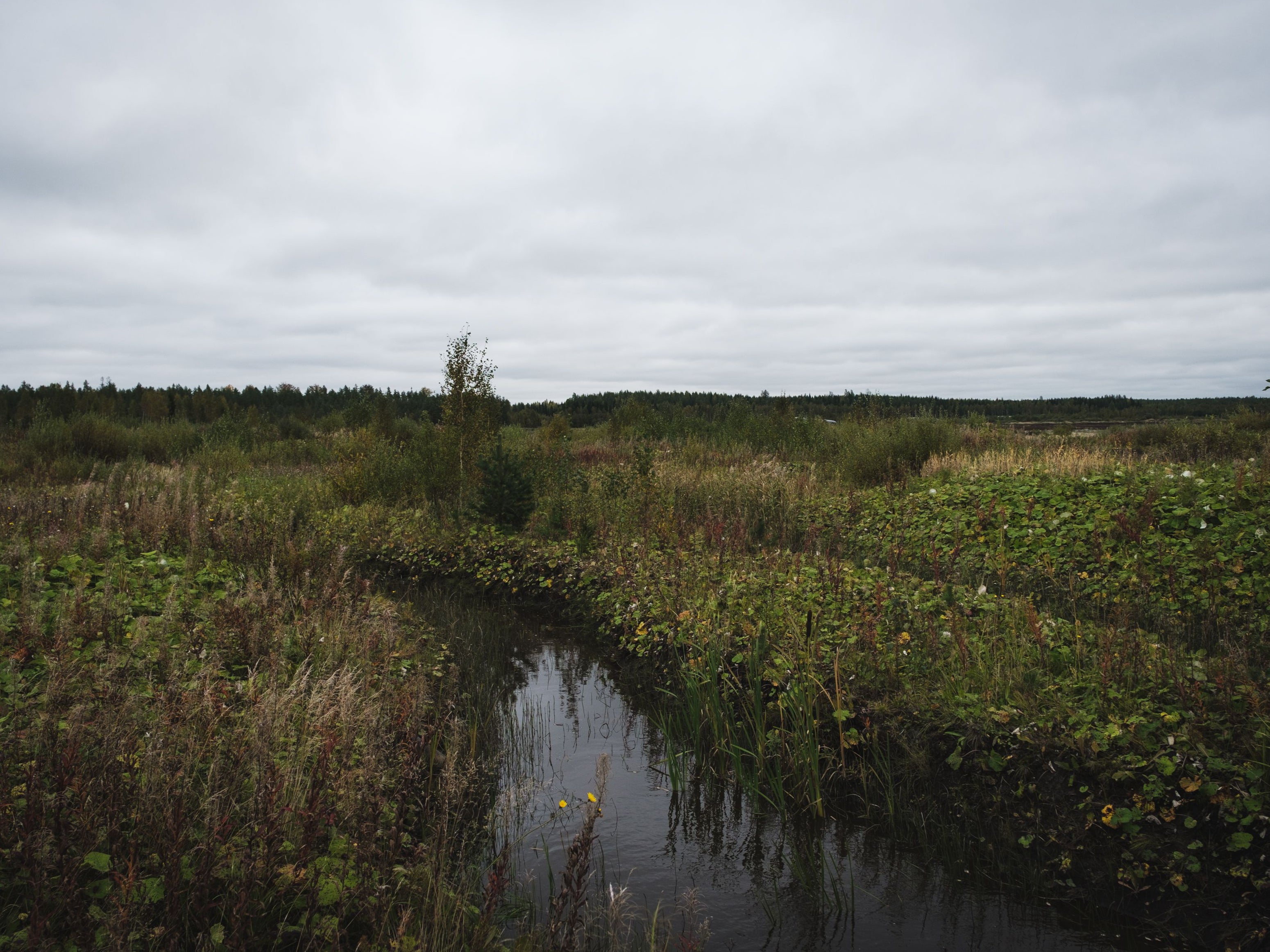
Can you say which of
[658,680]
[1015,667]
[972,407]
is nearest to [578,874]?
[1015,667]

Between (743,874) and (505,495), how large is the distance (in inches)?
303

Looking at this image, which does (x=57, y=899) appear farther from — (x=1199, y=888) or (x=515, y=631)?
(x=515, y=631)

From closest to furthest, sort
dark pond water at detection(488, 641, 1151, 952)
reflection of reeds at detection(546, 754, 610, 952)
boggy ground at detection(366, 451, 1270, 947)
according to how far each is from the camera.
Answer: reflection of reeds at detection(546, 754, 610, 952) < dark pond water at detection(488, 641, 1151, 952) < boggy ground at detection(366, 451, 1270, 947)

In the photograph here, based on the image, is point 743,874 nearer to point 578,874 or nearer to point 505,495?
point 578,874

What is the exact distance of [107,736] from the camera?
95.5 inches

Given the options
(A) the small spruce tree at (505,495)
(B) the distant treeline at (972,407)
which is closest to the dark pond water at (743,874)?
(A) the small spruce tree at (505,495)

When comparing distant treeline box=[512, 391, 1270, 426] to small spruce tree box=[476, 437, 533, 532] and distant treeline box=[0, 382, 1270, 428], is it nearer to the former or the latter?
distant treeline box=[0, 382, 1270, 428]

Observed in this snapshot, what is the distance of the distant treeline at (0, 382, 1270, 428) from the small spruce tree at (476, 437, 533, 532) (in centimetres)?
353

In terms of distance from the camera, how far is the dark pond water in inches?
123

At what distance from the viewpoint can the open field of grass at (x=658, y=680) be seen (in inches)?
95.2

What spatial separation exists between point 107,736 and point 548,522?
28.7 feet

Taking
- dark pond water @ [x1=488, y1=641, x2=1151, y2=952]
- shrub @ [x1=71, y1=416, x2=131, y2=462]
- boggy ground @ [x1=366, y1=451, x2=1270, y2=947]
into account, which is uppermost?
shrub @ [x1=71, y1=416, x2=131, y2=462]

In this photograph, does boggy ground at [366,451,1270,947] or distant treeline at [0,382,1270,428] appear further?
distant treeline at [0,382,1270,428]

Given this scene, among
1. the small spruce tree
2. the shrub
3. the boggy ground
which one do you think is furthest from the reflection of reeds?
the shrub
